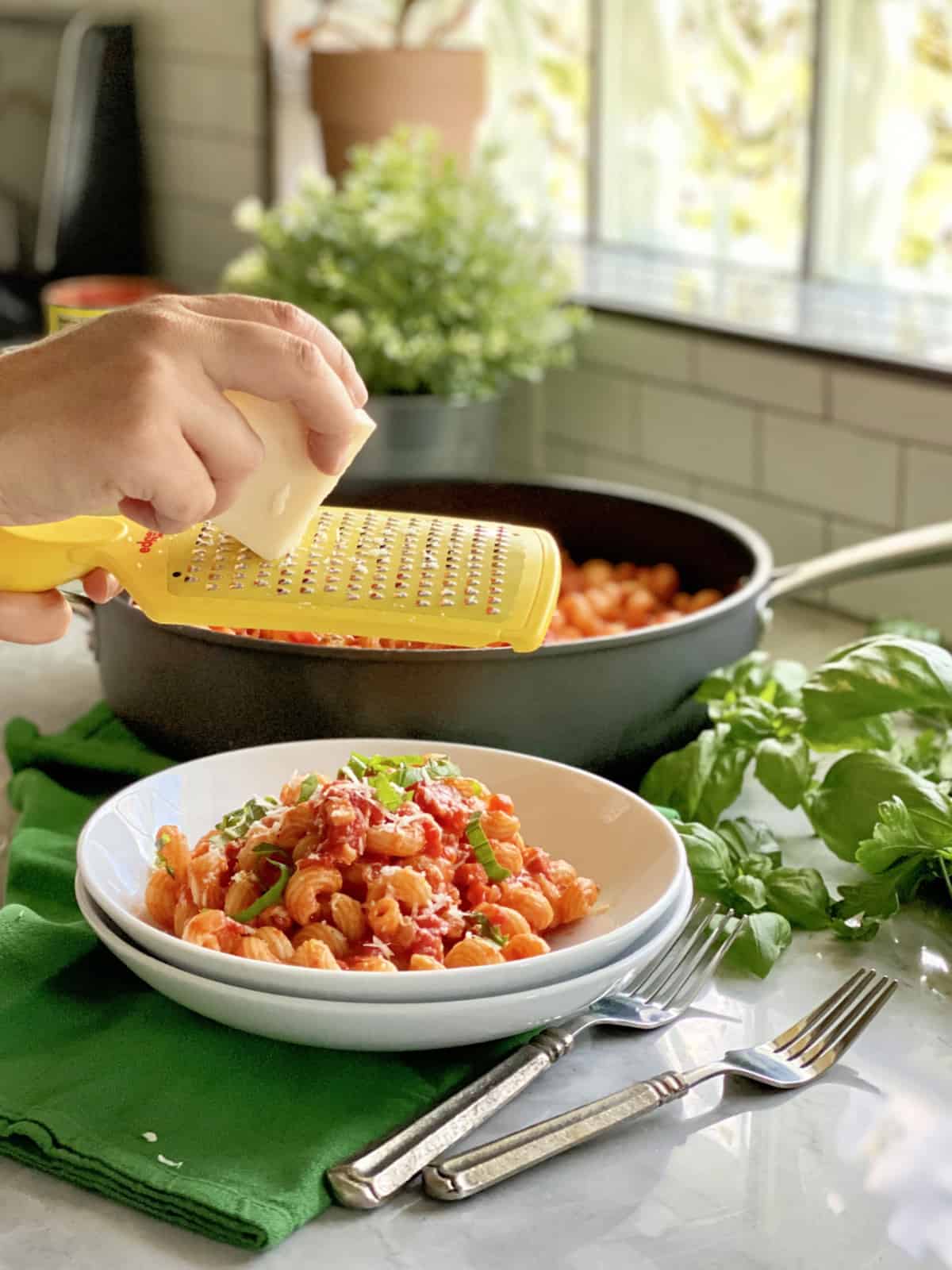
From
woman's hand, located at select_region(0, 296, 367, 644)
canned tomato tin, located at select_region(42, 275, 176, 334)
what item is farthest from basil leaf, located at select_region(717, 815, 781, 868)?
canned tomato tin, located at select_region(42, 275, 176, 334)

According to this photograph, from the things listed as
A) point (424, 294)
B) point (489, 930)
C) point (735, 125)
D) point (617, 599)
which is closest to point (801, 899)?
point (489, 930)

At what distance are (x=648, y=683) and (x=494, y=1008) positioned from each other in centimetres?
41

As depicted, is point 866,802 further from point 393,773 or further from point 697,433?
point 697,433

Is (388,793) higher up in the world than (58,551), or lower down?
lower down

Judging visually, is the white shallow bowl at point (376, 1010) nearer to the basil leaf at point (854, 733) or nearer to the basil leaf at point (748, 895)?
the basil leaf at point (748, 895)

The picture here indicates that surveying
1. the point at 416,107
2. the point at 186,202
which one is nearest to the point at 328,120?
the point at 416,107

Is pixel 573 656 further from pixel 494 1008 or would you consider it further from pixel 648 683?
pixel 494 1008

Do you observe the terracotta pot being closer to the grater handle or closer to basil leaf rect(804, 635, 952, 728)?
basil leaf rect(804, 635, 952, 728)

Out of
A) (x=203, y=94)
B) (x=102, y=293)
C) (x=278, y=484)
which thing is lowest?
(x=102, y=293)

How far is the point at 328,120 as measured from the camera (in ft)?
8.25

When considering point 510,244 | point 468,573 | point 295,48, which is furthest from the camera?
point 295,48

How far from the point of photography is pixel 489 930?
2.99 ft

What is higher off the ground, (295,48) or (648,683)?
(295,48)

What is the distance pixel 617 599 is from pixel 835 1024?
0.60 m
